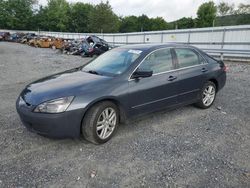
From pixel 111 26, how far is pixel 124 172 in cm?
5409

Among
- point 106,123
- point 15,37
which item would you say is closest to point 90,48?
point 106,123

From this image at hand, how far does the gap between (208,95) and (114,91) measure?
2.72 metres

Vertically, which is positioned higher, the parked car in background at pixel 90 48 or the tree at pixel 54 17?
the tree at pixel 54 17

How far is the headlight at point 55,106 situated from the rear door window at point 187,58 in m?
2.53

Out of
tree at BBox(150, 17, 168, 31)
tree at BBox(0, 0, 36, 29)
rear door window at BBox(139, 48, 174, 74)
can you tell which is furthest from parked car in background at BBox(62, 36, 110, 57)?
tree at BBox(0, 0, 36, 29)

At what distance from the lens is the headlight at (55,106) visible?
330cm

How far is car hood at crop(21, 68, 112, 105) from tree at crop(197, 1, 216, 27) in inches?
2154

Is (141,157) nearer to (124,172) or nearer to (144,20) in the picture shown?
(124,172)

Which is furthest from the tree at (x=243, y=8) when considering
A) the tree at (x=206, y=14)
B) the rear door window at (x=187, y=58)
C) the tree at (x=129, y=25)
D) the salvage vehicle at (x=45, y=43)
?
the rear door window at (x=187, y=58)

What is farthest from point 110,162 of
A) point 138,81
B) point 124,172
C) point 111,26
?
point 111,26

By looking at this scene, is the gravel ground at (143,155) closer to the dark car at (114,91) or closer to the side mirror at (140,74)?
the dark car at (114,91)

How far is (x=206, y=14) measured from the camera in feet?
177

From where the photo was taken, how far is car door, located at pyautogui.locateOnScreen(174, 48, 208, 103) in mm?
4750

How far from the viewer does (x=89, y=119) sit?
353cm
